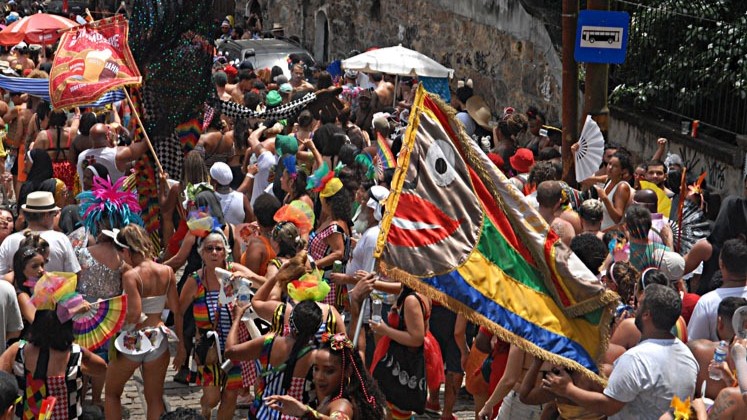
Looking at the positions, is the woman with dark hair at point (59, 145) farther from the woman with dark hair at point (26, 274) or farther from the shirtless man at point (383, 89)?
the shirtless man at point (383, 89)

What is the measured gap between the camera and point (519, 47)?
17953mm

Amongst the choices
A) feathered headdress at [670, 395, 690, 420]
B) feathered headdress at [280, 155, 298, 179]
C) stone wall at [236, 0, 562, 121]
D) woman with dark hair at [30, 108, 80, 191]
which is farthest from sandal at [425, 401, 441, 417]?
stone wall at [236, 0, 562, 121]

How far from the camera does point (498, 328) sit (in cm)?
579

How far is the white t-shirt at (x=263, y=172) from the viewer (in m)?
11.7

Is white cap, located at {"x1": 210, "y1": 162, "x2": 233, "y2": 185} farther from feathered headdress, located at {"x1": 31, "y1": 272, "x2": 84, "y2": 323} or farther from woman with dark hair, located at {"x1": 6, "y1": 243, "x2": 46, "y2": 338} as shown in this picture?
feathered headdress, located at {"x1": 31, "y1": 272, "x2": 84, "y2": 323}

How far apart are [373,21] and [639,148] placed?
12.0 meters

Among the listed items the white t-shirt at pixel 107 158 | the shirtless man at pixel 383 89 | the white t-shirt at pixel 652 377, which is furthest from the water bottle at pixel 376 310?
the shirtless man at pixel 383 89

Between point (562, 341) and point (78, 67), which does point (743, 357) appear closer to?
point (562, 341)

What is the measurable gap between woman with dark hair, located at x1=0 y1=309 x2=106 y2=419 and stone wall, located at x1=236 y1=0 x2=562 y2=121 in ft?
36.1

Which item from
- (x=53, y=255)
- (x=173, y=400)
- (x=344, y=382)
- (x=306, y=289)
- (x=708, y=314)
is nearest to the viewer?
(x=344, y=382)

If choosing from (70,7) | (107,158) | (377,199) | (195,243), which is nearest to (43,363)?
(195,243)

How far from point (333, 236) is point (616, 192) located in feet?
7.66

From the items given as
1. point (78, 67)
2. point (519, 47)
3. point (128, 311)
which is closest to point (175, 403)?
point (128, 311)

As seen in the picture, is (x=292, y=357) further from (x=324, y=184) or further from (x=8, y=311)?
(x=324, y=184)
